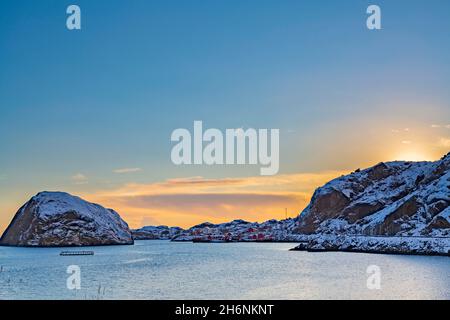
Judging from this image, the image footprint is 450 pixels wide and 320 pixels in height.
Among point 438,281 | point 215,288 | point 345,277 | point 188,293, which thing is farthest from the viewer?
point 345,277

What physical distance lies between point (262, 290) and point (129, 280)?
2542cm

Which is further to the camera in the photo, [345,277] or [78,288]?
[345,277]

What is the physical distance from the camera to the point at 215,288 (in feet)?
207
